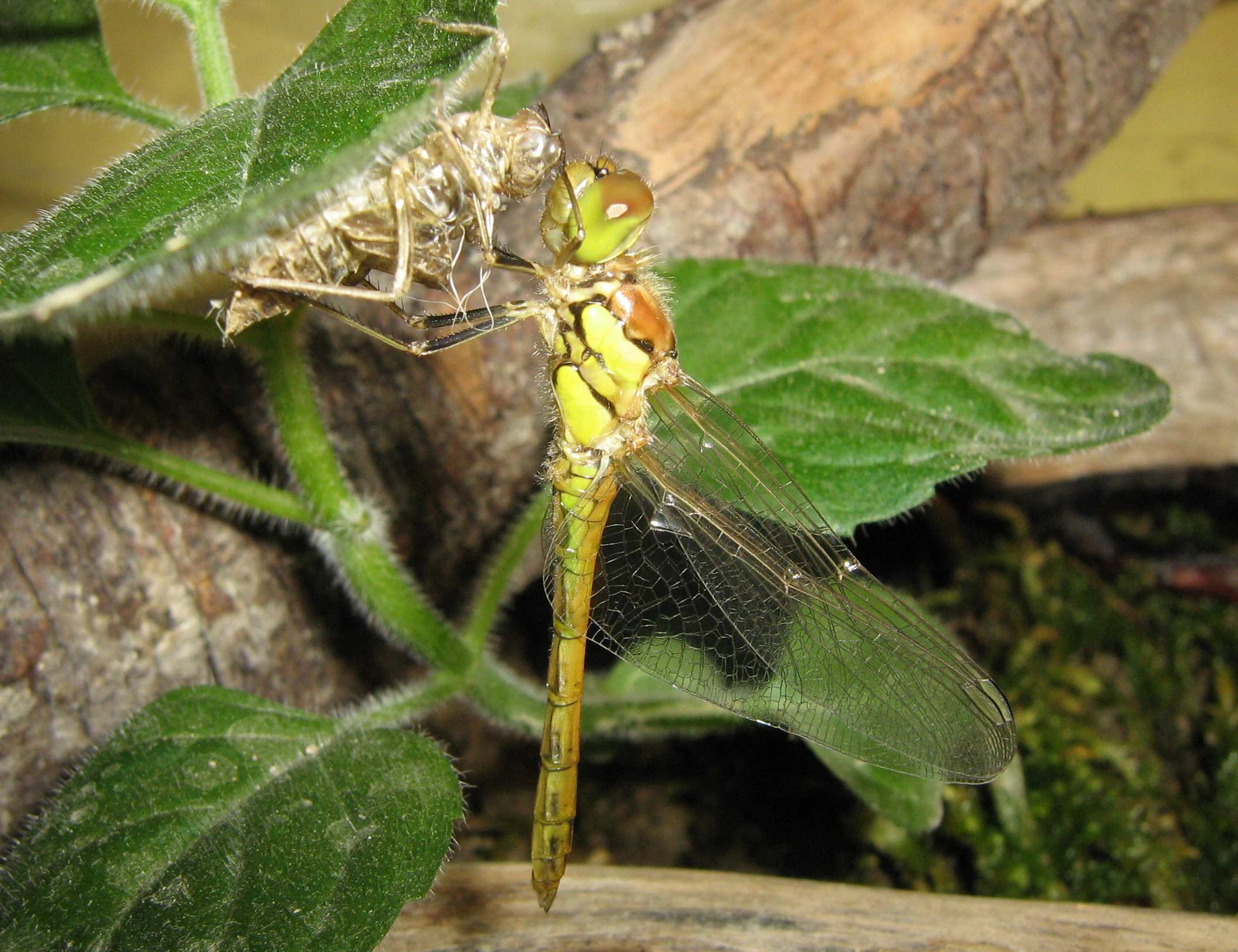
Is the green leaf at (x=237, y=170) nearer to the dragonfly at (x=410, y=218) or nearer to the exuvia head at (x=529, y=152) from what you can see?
Answer: the dragonfly at (x=410, y=218)

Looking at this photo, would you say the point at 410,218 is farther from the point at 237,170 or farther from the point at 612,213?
the point at 237,170

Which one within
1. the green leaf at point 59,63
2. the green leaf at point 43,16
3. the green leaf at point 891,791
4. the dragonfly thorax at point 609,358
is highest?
the green leaf at point 43,16

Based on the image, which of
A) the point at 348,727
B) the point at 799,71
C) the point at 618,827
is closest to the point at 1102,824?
the point at 618,827

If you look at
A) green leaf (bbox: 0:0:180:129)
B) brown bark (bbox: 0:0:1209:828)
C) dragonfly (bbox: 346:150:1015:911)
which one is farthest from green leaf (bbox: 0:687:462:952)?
green leaf (bbox: 0:0:180:129)

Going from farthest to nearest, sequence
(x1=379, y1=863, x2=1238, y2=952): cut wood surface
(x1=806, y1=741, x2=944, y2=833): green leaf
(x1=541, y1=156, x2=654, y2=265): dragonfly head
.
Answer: (x1=806, y1=741, x2=944, y2=833): green leaf → (x1=541, y1=156, x2=654, y2=265): dragonfly head → (x1=379, y1=863, x2=1238, y2=952): cut wood surface

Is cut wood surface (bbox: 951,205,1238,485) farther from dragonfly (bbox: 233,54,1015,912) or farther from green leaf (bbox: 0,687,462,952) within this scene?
green leaf (bbox: 0,687,462,952)

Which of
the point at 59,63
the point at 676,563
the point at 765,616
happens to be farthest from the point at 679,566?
the point at 59,63

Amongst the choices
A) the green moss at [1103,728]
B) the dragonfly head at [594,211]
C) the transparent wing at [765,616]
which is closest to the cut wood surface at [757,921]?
the transparent wing at [765,616]
